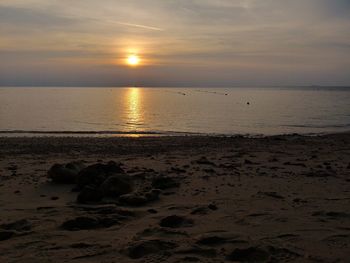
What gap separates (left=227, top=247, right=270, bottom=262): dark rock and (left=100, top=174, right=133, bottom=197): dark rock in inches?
147

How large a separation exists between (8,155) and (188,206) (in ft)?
36.8

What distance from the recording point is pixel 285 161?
44.3ft

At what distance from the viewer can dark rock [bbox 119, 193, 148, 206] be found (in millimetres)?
7563

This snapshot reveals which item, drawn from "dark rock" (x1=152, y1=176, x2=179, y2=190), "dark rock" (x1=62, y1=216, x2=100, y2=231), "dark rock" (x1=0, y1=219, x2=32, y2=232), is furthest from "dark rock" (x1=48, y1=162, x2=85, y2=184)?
"dark rock" (x1=62, y1=216, x2=100, y2=231)

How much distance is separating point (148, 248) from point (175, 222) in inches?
50.0

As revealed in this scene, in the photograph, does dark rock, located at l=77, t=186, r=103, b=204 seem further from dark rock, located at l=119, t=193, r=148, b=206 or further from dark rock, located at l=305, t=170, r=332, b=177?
dark rock, located at l=305, t=170, r=332, b=177

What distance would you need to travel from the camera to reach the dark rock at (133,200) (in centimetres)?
756

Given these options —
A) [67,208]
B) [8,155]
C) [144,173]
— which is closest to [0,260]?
[67,208]

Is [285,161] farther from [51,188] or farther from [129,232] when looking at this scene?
[129,232]

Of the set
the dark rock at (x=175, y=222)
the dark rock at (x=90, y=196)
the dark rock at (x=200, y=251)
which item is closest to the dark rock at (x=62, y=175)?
the dark rock at (x=90, y=196)

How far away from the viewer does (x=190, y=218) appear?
6.63 meters

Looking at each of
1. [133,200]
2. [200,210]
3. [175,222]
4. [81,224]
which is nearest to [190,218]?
[175,222]

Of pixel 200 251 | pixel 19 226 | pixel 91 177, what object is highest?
pixel 91 177

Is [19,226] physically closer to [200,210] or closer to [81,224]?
[81,224]
